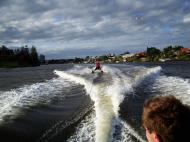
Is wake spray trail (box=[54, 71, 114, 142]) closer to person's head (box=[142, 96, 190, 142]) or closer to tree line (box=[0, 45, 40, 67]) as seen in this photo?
person's head (box=[142, 96, 190, 142])

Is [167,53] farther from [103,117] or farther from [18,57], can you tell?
[103,117]

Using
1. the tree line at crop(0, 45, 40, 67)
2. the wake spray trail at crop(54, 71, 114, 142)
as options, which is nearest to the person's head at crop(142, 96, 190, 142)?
the wake spray trail at crop(54, 71, 114, 142)

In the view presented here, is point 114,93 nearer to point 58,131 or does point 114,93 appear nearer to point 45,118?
point 45,118

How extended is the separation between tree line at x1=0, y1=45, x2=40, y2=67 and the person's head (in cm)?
13203

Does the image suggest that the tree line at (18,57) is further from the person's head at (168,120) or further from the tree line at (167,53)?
the person's head at (168,120)

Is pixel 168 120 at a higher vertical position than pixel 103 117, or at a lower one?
higher

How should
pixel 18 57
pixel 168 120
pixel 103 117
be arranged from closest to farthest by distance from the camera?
pixel 168 120 → pixel 103 117 → pixel 18 57

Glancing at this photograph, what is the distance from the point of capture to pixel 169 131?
219 cm

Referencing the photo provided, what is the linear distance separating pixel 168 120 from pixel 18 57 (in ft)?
478

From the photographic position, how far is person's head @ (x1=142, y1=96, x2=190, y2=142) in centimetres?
218

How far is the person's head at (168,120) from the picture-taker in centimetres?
218

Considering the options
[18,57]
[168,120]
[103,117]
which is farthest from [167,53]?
[168,120]

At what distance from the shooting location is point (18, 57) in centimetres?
14488

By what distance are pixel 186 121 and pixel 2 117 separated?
391 inches
